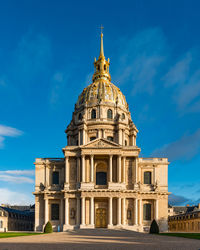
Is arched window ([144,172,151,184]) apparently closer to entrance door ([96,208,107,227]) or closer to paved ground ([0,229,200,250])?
entrance door ([96,208,107,227])

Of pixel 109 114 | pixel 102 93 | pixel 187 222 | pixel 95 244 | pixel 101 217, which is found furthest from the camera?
pixel 102 93

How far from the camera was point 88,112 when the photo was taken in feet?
240

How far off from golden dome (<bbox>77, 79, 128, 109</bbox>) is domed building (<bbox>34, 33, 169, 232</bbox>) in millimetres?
15578

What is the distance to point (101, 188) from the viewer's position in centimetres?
5756

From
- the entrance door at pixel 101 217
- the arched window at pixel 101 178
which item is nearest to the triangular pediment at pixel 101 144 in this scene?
the arched window at pixel 101 178

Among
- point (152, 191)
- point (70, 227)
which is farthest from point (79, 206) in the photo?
point (152, 191)

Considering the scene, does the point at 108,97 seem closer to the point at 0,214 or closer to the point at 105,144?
the point at 105,144

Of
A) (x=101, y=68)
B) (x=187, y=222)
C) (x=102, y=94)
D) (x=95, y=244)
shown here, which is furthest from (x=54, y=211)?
(x=101, y=68)

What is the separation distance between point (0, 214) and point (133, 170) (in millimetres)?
30319

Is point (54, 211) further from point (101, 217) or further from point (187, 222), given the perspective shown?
point (187, 222)

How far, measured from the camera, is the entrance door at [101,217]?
5899cm

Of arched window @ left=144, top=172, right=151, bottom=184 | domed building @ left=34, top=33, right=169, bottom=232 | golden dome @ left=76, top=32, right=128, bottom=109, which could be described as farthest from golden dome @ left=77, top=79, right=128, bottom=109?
arched window @ left=144, top=172, right=151, bottom=184

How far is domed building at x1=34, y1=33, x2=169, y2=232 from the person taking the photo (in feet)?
186

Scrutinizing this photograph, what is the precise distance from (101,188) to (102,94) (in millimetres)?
25231
